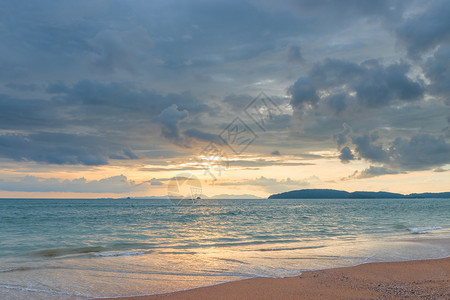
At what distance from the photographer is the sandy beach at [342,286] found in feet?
28.8

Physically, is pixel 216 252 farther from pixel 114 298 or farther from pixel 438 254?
pixel 438 254

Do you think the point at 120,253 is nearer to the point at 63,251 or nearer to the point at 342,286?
the point at 63,251

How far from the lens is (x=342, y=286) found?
967cm

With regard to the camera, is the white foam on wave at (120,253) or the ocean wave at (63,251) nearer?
the white foam on wave at (120,253)

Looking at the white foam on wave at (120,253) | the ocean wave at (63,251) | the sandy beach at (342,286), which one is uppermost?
the sandy beach at (342,286)

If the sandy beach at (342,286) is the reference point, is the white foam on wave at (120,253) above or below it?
below

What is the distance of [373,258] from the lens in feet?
47.1

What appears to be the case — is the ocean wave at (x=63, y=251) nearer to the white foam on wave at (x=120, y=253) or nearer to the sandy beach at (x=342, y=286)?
the white foam on wave at (x=120, y=253)

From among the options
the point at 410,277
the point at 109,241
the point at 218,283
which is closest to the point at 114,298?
the point at 218,283

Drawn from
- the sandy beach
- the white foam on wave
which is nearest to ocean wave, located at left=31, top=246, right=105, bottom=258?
the white foam on wave

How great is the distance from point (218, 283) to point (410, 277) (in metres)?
6.71

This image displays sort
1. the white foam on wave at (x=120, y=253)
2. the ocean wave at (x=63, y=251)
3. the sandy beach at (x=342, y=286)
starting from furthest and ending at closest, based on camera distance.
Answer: the ocean wave at (x=63, y=251)
the white foam on wave at (x=120, y=253)
the sandy beach at (x=342, y=286)

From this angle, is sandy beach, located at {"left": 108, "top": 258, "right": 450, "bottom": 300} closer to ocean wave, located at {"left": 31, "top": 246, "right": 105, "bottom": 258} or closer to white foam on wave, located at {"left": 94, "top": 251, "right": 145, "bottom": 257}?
white foam on wave, located at {"left": 94, "top": 251, "right": 145, "bottom": 257}

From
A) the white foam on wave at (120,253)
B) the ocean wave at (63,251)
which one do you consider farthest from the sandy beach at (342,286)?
the ocean wave at (63,251)
